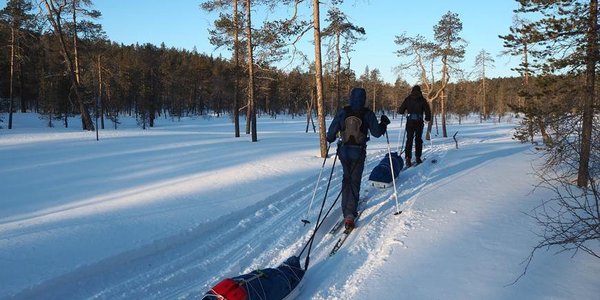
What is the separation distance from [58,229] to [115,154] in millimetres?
9474

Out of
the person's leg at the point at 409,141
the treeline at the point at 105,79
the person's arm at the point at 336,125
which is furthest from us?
the treeline at the point at 105,79

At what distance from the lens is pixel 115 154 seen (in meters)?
14.7

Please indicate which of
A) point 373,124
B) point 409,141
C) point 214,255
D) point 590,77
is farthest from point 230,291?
point 590,77

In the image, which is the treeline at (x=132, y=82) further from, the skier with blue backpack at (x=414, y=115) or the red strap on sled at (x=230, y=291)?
the red strap on sled at (x=230, y=291)

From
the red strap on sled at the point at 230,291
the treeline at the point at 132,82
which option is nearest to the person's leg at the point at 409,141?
the treeline at the point at 132,82

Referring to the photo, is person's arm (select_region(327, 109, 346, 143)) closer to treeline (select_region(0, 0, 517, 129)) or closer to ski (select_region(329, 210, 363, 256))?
ski (select_region(329, 210, 363, 256))

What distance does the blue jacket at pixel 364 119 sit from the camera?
6066 mm

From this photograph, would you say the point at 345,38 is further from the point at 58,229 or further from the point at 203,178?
the point at 58,229

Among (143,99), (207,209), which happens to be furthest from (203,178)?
(143,99)

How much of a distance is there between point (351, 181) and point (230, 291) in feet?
10.8

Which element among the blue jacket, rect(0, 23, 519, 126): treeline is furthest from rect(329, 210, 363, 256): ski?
rect(0, 23, 519, 126): treeline

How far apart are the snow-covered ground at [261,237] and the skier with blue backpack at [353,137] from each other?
1.68 feet

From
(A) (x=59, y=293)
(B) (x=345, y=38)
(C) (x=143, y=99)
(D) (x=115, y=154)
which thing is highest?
(B) (x=345, y=38)

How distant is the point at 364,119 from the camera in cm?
620
